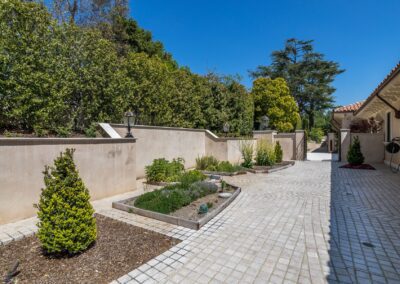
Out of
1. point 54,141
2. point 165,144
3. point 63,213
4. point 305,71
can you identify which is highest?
point 305,71

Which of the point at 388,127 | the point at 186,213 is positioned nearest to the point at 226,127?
the point at 388,127

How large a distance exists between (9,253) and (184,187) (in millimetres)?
3556

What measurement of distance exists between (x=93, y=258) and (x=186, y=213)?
194cm

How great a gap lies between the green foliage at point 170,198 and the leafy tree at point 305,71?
84.3 feet

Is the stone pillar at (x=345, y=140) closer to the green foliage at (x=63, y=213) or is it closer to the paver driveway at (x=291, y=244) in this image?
the paver driveway at (x=291, y=244)

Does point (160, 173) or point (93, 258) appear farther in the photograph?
point (160, 173)

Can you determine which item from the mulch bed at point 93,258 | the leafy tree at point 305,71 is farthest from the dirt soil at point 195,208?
the leafy tree at point 305,71

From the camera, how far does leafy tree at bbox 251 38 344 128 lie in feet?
89.9

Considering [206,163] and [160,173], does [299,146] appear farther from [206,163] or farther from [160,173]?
[160,173]

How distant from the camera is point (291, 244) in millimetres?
3281

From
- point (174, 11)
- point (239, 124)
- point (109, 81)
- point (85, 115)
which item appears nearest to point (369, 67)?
point (239, 124)

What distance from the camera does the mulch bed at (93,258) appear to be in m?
2.53

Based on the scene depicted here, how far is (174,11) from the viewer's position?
13.0m

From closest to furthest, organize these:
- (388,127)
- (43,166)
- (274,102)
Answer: (43,166) → (388,127) → (274,102)
